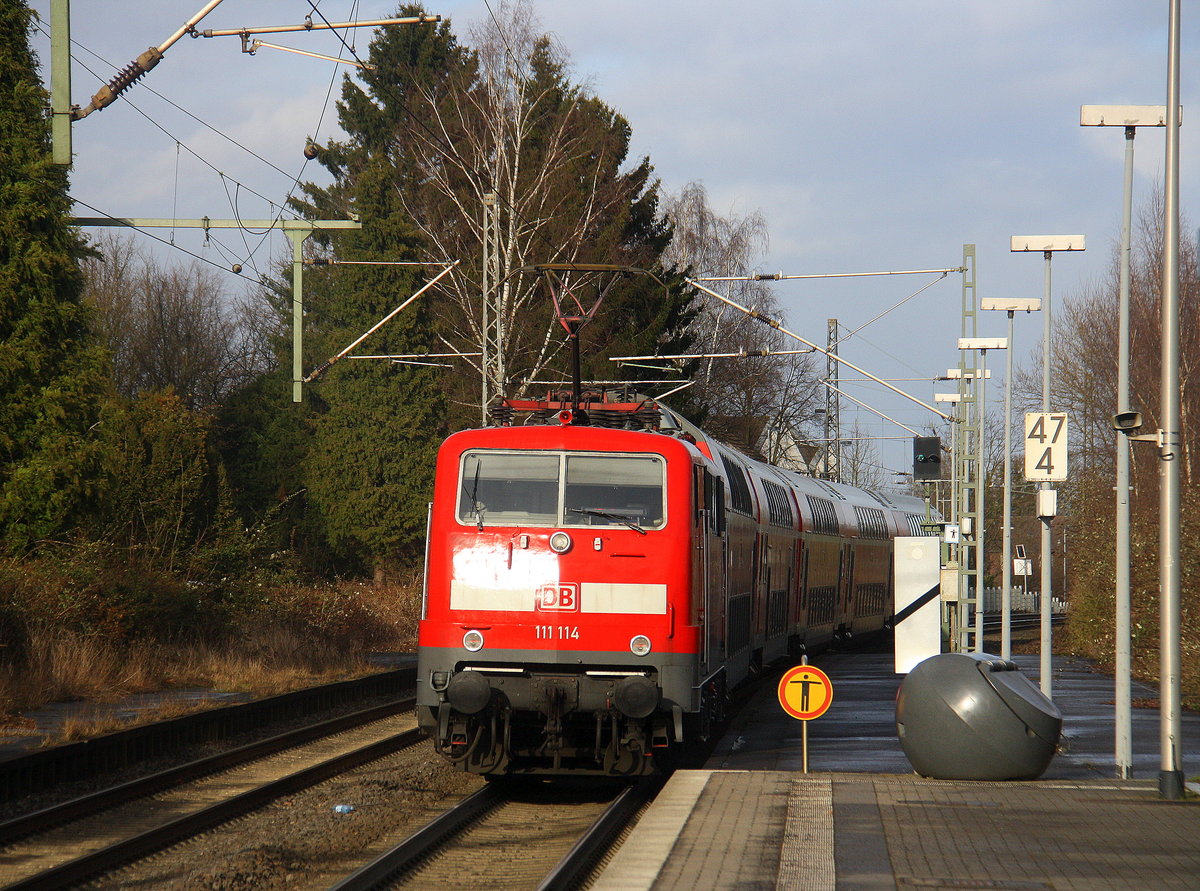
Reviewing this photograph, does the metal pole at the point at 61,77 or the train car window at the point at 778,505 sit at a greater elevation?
the metal pole at the point at 61,77

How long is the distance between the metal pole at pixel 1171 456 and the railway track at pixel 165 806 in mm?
6963

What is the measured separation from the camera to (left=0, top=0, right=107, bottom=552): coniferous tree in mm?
21328

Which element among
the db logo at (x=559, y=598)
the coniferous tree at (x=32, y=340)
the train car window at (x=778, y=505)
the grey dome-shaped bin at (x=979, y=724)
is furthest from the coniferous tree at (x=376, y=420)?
the grey dome-shaped bin at (x=979, y=724)

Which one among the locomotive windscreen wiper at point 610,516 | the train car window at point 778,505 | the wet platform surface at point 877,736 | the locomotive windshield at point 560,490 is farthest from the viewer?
the train car window at point 778,505

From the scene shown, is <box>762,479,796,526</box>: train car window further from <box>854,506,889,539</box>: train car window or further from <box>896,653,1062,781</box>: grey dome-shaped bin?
<box>854,506,889,539</box>: train car window

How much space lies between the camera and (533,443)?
12.1m

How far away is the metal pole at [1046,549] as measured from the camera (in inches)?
669

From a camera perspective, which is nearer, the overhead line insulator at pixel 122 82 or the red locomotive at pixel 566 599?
the red locomotive at pixel 566 599

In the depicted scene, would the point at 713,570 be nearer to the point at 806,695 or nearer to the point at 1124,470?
the point at 806,695

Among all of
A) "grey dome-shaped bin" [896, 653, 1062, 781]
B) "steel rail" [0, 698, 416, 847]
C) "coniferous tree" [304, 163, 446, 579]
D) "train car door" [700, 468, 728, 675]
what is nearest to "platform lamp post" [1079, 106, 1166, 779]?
"grey dome-shaped bin" [896, 653, 1062, 781]

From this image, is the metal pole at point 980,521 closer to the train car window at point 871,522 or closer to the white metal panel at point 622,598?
the train car window at point 871,522

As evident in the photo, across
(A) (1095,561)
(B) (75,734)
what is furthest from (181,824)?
(A) (1095,561)

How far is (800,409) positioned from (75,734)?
159ft

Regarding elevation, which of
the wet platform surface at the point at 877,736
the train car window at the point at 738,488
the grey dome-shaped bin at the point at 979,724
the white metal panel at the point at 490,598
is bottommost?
the wet platform surface at the point at 877,736
